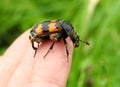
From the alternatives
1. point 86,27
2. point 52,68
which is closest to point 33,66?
point 52,68

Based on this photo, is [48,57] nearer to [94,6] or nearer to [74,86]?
[74,86]

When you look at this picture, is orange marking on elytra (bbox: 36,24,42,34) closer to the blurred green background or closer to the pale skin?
the pale skin

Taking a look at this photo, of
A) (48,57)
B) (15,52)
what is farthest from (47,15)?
Answer: (48,57)

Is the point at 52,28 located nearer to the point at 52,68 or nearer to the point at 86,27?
the point at 52,68

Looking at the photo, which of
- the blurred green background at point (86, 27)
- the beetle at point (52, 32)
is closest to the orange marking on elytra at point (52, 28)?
the beetle at point (52, 32)

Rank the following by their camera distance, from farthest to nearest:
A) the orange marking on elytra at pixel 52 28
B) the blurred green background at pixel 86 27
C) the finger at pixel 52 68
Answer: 1. the blurred green background at pixel 86 27
2. the orange marking on elytra at pixel 52 28
3. the finger at pixel 52 68

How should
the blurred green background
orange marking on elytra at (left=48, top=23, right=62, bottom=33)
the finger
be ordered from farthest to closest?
the blurred green background < orange marking on elytra at (left=48, top=23, right=62, bottom=33) < the finger

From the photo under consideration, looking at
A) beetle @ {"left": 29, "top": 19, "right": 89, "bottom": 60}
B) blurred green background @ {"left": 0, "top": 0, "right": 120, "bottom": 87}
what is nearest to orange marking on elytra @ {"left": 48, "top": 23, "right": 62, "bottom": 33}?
beetle @ {"left": 29, "top": 19, "right": 89, "bottom": 60}

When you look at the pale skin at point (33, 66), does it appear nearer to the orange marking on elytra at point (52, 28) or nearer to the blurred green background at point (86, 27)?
the orange marking on elytra at point (52, 28)
